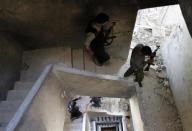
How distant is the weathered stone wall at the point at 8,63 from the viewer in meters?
2.83

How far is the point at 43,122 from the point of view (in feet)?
7.84

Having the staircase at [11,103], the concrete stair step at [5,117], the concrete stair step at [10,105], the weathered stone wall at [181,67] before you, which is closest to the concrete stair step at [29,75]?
the staircase at [11,103]

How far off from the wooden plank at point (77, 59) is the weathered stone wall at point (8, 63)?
0.91 m

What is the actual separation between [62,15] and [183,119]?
7.75ft

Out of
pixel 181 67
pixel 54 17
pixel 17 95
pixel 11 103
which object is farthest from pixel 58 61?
pixel 181 67

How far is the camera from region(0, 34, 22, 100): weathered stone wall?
9.30 ft

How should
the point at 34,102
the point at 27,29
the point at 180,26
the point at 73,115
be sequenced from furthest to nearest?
the point at 73,115 < the point at 27,29 < the point at 180,26 < the point at 34,102

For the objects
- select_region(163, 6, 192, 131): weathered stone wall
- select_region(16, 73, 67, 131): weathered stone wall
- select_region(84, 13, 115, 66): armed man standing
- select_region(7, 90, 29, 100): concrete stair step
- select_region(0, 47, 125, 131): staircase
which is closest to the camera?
select_region(16, 73, 67, 131): weathered stone wall

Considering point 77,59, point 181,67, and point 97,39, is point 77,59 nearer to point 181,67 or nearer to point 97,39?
point 97,39

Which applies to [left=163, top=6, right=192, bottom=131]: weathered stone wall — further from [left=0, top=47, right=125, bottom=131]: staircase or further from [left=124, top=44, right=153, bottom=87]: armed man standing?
[left=0, top=47, right=125, bottom=131]: staircase

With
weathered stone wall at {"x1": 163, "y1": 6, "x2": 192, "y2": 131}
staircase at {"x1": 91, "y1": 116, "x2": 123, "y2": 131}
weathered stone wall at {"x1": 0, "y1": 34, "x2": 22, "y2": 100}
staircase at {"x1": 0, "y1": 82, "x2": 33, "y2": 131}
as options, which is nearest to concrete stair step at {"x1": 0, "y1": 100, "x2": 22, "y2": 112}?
staircase at {"x1": 0, "y1": 82, "x2": 33, "y2": 131}

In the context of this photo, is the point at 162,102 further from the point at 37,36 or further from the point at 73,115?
the point at 73,115

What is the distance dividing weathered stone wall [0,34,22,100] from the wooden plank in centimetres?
91

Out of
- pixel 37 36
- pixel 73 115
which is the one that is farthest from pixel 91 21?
pixel 73 115
